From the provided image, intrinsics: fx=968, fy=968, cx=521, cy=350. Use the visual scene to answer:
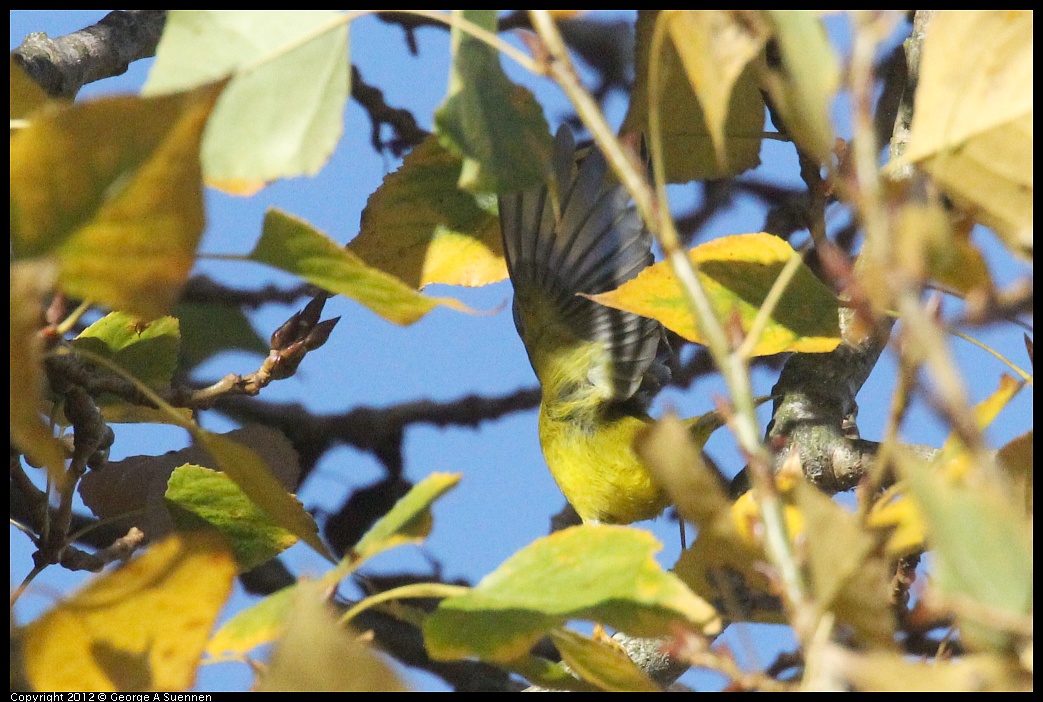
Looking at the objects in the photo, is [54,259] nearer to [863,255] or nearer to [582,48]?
[863,255]

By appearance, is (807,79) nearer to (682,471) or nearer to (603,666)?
(682,471)

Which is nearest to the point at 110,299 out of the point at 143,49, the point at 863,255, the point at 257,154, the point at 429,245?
the point at 257,154

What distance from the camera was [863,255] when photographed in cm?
91

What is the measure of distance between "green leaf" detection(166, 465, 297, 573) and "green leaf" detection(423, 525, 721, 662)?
22cm

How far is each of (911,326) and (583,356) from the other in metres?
1.45

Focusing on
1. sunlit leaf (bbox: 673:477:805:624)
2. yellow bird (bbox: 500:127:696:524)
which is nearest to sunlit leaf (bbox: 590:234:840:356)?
sunlit leaf (bbox: 673:477:805:624)

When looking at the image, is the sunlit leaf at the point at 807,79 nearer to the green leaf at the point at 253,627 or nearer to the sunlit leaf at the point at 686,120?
the sunlit leaf at the point at 686,120

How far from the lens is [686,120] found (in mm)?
613

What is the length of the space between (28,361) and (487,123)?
9.1 inches

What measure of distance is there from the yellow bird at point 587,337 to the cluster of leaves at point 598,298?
640 millimetres

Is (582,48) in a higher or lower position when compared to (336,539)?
higher

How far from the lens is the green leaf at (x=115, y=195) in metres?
0.34

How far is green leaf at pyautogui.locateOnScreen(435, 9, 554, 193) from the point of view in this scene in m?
0.46

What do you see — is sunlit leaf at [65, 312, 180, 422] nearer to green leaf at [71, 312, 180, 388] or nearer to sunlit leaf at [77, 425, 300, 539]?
green leaf at [71, 312, 180, 388]
